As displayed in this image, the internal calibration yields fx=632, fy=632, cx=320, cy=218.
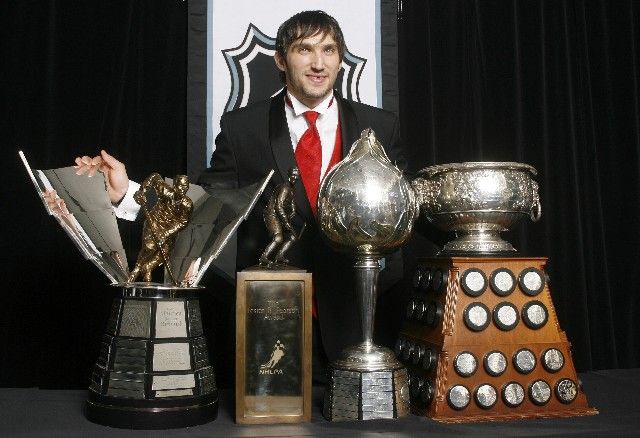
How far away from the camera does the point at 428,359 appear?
120 centimetres

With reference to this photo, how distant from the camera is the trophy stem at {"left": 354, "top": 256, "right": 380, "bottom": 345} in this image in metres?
1.16

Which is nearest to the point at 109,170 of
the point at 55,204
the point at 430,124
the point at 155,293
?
the point at 55,204

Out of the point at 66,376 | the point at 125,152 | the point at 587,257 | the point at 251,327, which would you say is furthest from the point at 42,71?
the point at 587,257

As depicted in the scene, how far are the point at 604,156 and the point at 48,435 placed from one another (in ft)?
7.06

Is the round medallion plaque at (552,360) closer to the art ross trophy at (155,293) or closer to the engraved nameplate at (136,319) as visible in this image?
the art ross trophy at (155,293)

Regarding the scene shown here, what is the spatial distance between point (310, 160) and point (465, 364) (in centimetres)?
64

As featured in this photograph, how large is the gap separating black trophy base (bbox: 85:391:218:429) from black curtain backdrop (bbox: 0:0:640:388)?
39.7 inches

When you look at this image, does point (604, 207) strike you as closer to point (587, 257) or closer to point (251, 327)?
point (587, 257)

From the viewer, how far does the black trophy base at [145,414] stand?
1048mm

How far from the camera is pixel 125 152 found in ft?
6.77

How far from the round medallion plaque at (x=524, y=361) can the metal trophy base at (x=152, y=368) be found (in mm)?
564

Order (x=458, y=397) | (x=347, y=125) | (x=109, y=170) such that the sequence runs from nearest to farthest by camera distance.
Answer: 1. (x=458, y=397)
2. (x=109, y=170)
3. (x=347, y=125)

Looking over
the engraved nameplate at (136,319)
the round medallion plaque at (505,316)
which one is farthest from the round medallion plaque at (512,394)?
the engraved nameplate at (136,319)

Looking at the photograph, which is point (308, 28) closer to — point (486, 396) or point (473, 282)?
point (473, 282)
